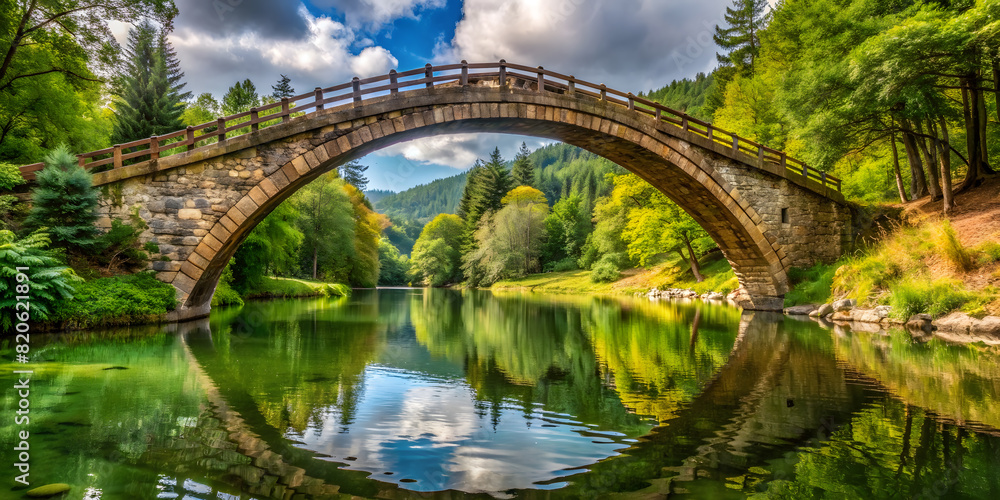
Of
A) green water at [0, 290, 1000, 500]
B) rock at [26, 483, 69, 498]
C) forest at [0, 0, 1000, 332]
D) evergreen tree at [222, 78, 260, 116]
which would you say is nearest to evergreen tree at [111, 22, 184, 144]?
forest at [0, 0, 1000, 332]

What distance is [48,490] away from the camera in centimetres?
291

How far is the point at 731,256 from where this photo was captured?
63.9 feet

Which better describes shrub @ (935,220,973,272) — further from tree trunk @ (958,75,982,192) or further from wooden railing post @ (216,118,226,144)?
wooden railing post @ (216,118,226,144)

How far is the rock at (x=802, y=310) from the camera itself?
1600 cm

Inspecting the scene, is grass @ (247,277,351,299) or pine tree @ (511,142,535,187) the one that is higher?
pine tree @ (511,142,535,187)

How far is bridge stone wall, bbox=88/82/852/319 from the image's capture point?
490 inches

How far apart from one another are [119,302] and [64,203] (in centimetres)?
258

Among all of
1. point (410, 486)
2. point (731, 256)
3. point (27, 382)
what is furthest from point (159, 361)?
point (731, 256)

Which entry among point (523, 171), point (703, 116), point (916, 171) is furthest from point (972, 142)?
point (523, 171)

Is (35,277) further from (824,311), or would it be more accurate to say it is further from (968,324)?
(824,311)

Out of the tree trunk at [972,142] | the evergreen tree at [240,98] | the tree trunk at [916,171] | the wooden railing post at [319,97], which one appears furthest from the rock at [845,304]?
the evergreen tree at [240,98]

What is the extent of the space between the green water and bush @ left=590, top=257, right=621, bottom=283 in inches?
1294

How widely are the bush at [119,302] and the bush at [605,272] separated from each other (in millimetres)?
34208

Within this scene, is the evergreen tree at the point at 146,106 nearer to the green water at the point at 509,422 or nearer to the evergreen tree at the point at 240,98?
the evergreen tree at the point at 240,98
